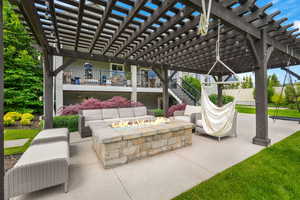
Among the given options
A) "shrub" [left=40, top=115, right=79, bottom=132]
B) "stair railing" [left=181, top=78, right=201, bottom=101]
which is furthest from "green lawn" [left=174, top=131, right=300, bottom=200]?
"stair railing" [left=181, top=78, right=201, bottom=101]

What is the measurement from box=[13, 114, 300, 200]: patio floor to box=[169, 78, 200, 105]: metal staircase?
220 inches

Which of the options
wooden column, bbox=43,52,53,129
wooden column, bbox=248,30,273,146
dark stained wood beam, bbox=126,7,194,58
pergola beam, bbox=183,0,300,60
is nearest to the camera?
pergola beam, bbox=183,0,300,60

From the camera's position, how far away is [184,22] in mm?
2824

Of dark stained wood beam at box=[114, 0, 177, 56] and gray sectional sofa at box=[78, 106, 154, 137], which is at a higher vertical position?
dark stained wood beam at box=[114, 0, 177, 56]

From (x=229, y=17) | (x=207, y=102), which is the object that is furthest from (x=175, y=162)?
(x=229, y=17)

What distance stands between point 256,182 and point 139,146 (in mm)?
2042

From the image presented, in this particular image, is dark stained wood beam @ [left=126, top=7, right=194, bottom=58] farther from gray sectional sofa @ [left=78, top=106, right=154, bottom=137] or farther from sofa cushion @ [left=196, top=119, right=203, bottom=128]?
sofa cushion @ [left=196, top=119, right=203, bottom=128]

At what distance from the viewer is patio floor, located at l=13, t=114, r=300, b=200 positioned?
1766mm

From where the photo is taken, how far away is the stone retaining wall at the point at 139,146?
2.43 meters

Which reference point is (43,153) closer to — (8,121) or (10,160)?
(10,160)

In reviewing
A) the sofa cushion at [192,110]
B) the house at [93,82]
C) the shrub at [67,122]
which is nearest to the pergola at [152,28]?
the shrub at [67,122]

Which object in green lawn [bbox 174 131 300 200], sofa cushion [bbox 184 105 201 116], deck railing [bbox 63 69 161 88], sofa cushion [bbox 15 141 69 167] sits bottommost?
green lawn [bbox 174 131 300 200]

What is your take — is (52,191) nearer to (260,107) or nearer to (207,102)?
(207,102)

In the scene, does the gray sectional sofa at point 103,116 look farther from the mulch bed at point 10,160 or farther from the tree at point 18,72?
the tree at point 18,72
